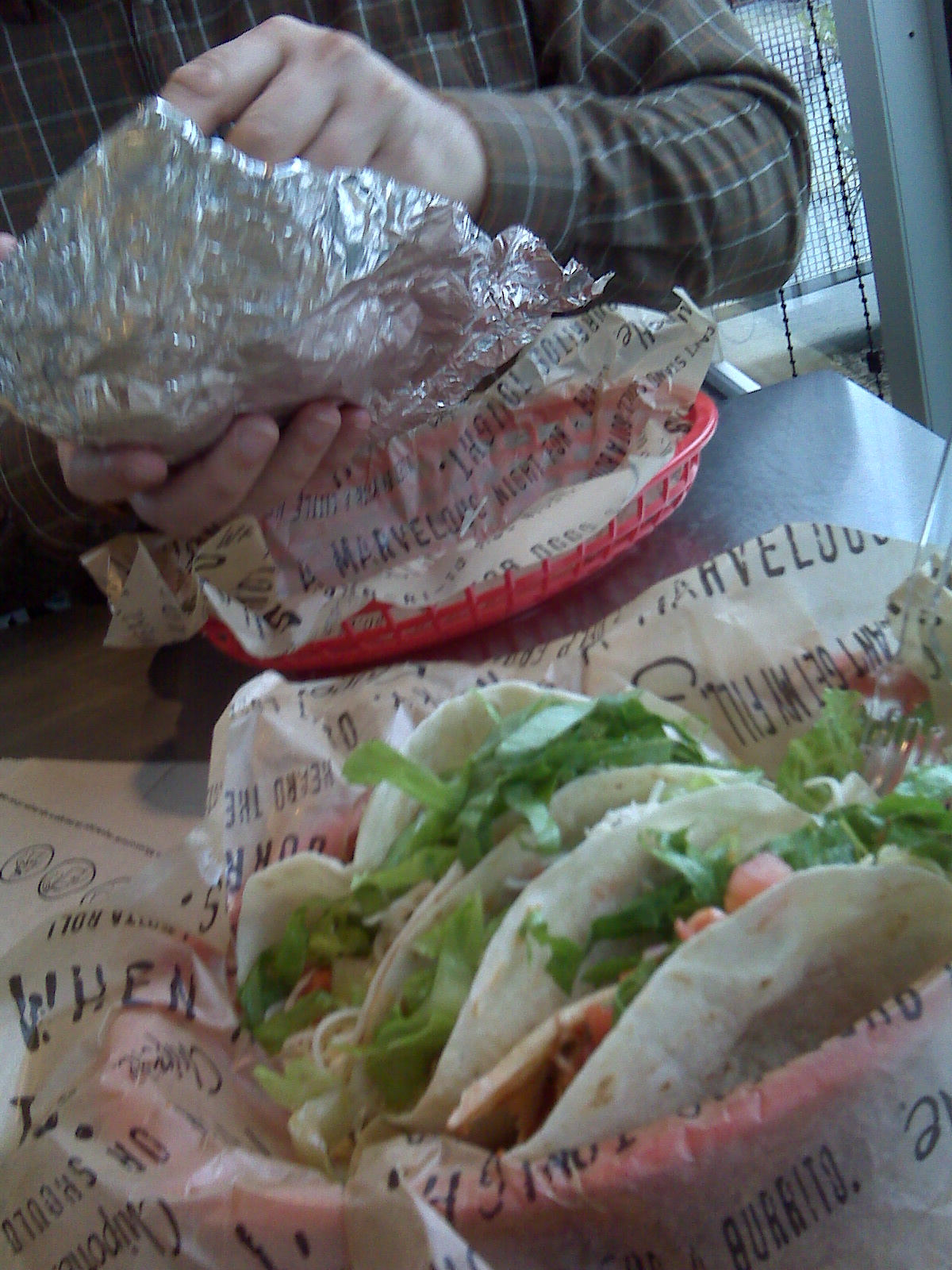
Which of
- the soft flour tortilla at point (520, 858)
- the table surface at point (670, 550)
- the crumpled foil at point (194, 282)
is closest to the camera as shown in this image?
the soft flour tortilla at point (520, 858)

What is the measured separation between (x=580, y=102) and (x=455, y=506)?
0.47 metres

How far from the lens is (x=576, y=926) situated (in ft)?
1.08

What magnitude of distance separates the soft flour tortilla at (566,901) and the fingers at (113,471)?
1.39 ft

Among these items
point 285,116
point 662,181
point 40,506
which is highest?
point 285,116

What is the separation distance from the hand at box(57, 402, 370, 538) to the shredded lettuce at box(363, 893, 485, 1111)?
406 millimetres

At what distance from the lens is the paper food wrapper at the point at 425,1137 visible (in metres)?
0.25

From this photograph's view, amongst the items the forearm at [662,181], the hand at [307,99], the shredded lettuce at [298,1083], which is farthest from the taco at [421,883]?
the forearm at [662,181]

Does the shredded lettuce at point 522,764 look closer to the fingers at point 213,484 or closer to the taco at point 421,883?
the taco at point 421,883

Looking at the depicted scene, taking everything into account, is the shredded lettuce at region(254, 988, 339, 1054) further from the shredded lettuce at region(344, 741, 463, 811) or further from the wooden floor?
the wooden floor

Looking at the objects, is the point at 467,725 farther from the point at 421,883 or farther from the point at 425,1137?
the point at 425,1137

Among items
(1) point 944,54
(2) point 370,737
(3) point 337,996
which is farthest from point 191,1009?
(1) point 944,54

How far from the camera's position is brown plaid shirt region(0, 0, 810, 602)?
0.93m

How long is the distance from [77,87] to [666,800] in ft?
3.49

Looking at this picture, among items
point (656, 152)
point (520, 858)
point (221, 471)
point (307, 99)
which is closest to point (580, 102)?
point (656, 152)
